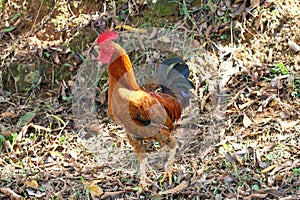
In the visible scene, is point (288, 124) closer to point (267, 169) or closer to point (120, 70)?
point (267, 169)

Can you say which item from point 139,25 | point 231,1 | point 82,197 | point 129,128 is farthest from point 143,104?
point 231,1

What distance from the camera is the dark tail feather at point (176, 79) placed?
4.93m

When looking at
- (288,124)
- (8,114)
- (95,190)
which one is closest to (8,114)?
(8,114)

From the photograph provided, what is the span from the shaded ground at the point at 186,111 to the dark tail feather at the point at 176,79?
616mm

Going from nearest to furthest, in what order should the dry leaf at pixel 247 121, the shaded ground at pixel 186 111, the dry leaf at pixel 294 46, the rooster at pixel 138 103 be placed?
the rooster at pixel 138 103, the shaded ground at pixel 186 111, the dry leaf at pixel 247 121, the dry leaf at pixel 294 46

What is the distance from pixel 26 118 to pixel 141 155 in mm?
1630

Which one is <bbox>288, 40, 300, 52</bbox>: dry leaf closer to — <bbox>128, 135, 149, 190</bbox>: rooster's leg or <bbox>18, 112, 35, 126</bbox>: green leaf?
<bbox>128, 135, 149, 190</bbox>: rooster's leg

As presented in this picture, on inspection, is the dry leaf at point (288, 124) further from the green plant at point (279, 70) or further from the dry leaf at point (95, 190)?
the dry leaf at point (95, 190)

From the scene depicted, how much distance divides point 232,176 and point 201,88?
1331 mm

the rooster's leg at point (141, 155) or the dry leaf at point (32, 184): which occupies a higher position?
the rooster's leg at point (141, 155)

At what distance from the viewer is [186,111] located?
5539 millimetres

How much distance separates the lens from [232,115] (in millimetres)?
5344

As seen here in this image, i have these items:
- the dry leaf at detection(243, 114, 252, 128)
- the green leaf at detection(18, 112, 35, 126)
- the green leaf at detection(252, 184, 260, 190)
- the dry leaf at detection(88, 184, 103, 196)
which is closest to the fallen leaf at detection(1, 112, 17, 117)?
the green leaf at detection(18, 112, 35, 126)

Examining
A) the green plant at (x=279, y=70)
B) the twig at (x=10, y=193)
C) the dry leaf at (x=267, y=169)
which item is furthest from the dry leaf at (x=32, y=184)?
the green plant at (x=279, y=70)
